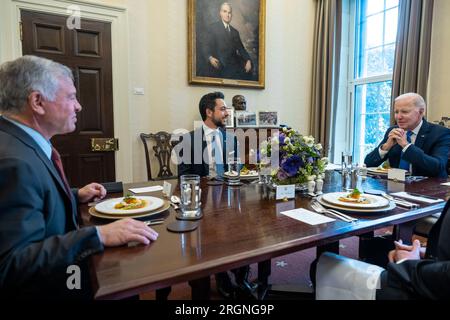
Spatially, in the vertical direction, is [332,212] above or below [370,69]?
below

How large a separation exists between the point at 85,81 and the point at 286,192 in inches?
112

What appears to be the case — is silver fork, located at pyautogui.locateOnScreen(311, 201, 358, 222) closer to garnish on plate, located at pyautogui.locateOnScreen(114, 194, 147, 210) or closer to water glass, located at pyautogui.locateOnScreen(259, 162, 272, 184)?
water glass, located at pyautogui.locateOnScreen(259, 162, 272, 184)

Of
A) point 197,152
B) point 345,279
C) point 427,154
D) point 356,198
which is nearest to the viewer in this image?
point 345,279

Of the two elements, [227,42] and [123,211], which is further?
[227,42]

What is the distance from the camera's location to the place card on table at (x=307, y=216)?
112 centimetres

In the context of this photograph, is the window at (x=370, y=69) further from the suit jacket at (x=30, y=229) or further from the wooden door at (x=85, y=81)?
the suit jacket at (x=30, y=229)

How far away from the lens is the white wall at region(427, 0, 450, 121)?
3199 mm

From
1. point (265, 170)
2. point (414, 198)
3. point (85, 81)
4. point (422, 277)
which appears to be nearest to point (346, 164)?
point (414, 198)

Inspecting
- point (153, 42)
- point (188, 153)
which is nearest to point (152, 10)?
point (153, 42)

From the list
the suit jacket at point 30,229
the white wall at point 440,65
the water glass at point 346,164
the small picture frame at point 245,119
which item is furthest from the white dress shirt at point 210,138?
the white wall at point 440,65

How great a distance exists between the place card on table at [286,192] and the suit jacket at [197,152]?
32.7 inches

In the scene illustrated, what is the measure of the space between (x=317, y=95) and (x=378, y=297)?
4087 millimetres

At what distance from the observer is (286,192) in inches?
58.0

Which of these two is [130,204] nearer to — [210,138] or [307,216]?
[307,216]
